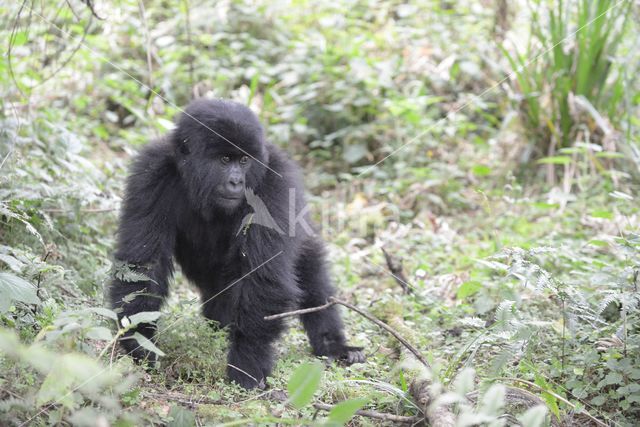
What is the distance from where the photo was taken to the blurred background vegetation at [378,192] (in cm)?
278

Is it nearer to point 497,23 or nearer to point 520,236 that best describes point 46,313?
point 520,236

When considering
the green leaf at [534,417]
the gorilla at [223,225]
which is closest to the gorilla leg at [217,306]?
the gorilla at [223,225]

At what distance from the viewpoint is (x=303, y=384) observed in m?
2.23

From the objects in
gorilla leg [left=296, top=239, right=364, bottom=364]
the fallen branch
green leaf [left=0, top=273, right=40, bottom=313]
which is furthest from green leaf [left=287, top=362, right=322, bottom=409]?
gorilla leg [left=296, top=239, right=364, bottom=364]

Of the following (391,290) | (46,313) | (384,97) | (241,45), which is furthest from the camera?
(241,45)

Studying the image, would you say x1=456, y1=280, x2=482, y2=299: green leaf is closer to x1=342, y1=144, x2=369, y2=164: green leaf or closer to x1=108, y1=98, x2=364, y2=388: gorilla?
x1=108, y1=98, x2=364, y2=388: gorilla

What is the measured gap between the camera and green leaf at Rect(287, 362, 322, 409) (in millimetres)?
2221

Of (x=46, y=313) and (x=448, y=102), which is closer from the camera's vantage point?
(x=46, y=313)

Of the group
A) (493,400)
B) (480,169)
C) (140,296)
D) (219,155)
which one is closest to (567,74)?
(480,169)

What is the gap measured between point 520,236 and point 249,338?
3069mm

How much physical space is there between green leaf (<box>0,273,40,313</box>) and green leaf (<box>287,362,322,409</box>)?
1.08 metres

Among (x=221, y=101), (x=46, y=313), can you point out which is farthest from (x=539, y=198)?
(x=46, y=313)

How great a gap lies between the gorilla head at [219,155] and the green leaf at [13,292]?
1.18 m

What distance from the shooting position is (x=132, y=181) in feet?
12.2
